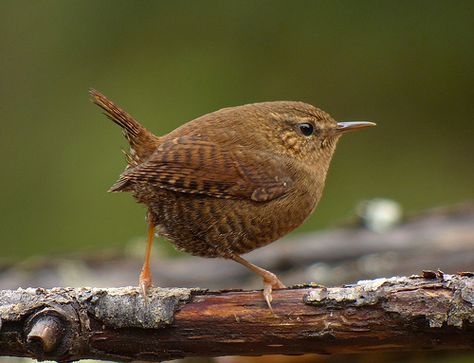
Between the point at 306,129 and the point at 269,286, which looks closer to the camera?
the point at 269,286

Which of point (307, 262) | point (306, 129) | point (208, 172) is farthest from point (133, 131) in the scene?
point (307, 262)

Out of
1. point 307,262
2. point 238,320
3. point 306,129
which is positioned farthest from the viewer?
point 307,262

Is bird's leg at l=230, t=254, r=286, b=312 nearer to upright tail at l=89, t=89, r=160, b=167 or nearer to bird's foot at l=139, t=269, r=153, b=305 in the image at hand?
bird's foot at l=139, t=269, r=153, b=305

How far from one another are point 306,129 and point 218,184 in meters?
0.72

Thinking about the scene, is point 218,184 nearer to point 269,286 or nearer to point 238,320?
point 269,286

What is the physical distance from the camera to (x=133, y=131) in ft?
13.4

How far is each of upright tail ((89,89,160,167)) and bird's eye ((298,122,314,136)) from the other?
746mm

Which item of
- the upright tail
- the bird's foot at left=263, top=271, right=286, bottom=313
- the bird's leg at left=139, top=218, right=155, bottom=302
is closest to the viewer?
the bird's foot at left=263, top=271, right=286, bottom=313

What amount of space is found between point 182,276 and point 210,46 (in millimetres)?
2672

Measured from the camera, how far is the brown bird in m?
3.94

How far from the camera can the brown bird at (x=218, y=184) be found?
3.94 metres

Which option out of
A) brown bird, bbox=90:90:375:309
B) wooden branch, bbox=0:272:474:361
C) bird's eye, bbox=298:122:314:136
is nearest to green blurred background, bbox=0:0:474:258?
bird's eye, bbox=298:122:314:136

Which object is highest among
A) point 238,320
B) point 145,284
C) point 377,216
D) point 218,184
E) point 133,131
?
point 377,216

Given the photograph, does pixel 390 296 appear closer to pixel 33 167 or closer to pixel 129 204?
pixel 129 204
